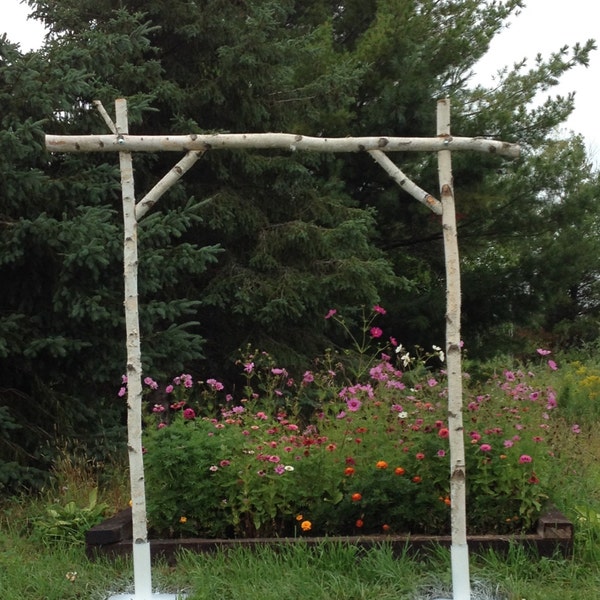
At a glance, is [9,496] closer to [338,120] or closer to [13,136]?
[13,136]

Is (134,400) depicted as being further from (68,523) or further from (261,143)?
(68,523)

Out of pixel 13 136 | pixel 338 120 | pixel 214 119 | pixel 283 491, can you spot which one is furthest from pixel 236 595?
pixel 338 120

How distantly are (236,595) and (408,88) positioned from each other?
23.9 ft

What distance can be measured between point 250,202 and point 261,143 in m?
4.28

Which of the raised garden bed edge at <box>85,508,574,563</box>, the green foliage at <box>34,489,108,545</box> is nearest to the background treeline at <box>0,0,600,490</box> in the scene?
the green foliage at <box>34,489,108,545</box>

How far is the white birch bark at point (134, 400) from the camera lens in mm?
3764

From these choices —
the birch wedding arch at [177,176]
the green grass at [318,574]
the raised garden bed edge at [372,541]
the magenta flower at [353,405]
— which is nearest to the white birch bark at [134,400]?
the birch wedding arch at [177,176]

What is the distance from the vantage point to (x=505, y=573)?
3914 millimetres

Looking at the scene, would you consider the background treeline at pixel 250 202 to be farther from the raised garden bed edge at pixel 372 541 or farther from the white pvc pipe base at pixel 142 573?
the white pvc pipe base at pixel 142 573

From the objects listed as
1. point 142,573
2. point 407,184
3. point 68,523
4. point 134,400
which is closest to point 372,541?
point 142,573

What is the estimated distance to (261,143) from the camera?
3.88 meters

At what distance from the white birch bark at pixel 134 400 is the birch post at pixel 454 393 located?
1457mm

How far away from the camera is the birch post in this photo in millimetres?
3633

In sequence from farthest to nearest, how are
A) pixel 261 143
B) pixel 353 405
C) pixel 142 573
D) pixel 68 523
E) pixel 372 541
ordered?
pixel 68 523 → pixel 353 405 → pixel 372 541 → pixel 261 143 → pixel 142 573
